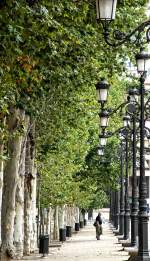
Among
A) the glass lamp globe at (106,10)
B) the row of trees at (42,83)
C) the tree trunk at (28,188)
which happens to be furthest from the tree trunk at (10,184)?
the glass lamp globe at (106,10)

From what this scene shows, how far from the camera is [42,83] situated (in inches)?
836

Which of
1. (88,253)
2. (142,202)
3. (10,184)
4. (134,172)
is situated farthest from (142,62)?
(88,253)

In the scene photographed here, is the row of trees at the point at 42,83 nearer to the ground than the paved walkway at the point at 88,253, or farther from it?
farther from it

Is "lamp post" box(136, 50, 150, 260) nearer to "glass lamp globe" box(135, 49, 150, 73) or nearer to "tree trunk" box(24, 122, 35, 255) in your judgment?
"glass lamp globe" box(135, 49, 150, 73)

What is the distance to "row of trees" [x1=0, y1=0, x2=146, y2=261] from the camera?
45.5 feet

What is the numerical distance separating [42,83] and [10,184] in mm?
4291

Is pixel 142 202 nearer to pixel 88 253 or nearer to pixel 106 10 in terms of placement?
pixel 106 10

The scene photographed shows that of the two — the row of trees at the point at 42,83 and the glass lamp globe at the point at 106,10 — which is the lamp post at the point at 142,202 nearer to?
the row of trees at the point at 42,83

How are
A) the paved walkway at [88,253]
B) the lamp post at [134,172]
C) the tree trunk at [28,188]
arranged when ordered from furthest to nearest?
the tree trunk at [28,188] → the paved walkway at [88,253] → the lamp post at [134,172]

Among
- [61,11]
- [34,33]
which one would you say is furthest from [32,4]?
[61,11]


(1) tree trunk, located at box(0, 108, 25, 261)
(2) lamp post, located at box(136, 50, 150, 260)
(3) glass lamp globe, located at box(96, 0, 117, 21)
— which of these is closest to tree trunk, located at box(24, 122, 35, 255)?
(1) tree trunk, located at box(0, 108, 25, 261)

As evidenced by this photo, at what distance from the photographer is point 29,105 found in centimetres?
2288

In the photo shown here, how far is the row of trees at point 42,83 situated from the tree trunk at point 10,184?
28 mm

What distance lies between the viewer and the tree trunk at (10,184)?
2306 centimetres
